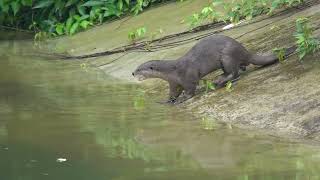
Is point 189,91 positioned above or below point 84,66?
below

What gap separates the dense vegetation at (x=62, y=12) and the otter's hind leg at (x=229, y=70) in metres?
4.71

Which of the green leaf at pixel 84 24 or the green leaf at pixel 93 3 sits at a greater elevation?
the green leaf at pixel 93 3

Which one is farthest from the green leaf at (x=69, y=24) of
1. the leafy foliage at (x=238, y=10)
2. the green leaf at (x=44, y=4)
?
the leafy foliage at (x=238, y=10)

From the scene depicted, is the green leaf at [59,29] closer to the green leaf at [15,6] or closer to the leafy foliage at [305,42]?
the green leaf at [15,6]

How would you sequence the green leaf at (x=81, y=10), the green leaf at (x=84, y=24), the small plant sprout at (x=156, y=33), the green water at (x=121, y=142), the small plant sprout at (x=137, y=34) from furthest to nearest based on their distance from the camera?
1. the green leaf at (x=81, y=10)
2. the green leaf at (x=84, y=24)
3. the small plant sprout at (x=137, y=34)
4. the small plant sprout at (x=156, y=33)
5. the green water at (x=121, y=142)

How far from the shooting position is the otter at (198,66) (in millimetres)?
8039

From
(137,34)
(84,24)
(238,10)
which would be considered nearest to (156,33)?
(137,34)

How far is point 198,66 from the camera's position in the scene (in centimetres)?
805

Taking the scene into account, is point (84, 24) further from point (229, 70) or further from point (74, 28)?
point (229, 70)

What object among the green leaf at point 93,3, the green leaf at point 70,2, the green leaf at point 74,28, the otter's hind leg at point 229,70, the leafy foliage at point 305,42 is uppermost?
the green leaf at point 70,2

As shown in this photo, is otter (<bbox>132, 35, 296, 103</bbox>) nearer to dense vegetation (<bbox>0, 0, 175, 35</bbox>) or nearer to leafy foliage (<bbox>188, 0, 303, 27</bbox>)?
leafy foliage (<bbox>188, 0, 303, 27</bbox>)

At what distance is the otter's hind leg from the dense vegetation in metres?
4.71

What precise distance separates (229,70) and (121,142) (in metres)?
1.93

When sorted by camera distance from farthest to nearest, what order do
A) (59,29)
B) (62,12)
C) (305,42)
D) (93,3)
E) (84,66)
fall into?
(62,12), (93,3), (59,29), (84,66), (305,42)
